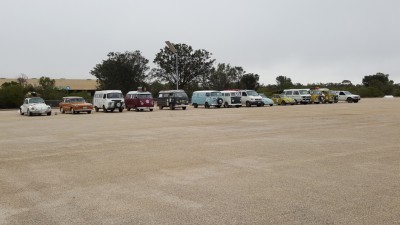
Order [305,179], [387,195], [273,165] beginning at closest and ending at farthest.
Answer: [387,195] < [305,179] < [273,165]

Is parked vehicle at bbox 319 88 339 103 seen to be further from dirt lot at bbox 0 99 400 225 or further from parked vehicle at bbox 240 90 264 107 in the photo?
dirt lot at bbox 0 99 400 225

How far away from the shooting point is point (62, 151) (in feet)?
39.9

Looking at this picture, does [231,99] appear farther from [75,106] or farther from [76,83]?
[76,83]

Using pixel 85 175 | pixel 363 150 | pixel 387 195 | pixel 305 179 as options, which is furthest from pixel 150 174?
pixel 363 150

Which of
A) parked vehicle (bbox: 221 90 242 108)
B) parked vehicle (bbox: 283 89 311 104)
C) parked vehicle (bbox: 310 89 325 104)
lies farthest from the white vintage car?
parked vehicle (bbox: 310 89 325 104)

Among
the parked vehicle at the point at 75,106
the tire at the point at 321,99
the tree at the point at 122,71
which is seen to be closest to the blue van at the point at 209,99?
the parked vehicle at the point at 75,106

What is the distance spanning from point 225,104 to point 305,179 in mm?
35758

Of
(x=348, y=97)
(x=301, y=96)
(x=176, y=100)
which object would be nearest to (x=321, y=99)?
(x=301, y=96)

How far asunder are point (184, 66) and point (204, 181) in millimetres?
78482

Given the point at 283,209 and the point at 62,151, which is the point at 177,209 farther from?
the point at 62,151

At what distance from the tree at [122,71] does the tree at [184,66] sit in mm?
3453

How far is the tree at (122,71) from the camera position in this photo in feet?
260

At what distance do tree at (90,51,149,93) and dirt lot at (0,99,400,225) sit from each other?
66359 mm

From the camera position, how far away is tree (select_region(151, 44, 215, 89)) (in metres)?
84.4
